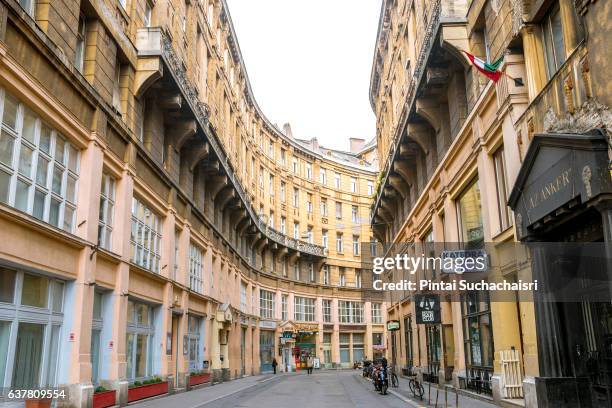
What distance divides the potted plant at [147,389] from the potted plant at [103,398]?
1524 millimetres

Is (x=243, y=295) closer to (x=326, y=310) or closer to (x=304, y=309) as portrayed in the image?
(x=304, y=309)

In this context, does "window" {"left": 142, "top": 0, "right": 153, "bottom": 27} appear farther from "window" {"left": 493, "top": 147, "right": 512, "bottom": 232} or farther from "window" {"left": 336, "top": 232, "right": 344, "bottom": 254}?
"window" {"left": 336, "top": 232, "right": 344, "bottom": 254}

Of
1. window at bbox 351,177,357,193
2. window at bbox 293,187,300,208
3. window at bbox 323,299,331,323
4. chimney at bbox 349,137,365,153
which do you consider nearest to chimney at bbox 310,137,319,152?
window at bbox 351,177,357,193

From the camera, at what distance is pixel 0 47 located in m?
10.8

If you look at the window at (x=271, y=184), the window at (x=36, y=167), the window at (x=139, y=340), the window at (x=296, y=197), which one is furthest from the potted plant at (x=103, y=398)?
the window at (x=296, y=197)

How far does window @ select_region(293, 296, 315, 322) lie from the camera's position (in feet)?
174

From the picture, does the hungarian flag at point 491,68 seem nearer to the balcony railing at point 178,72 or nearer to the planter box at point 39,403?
the balcony railing at point 178,72

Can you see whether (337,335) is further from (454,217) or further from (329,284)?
(454,217)

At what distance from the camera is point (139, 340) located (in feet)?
65.8

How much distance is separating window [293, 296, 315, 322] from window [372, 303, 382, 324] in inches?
327

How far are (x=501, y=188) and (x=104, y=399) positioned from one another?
1211 centimetres

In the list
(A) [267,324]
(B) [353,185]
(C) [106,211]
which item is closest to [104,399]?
(C) [106,211]

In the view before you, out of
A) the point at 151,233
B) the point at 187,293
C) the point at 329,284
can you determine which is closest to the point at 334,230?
the point at 329,284

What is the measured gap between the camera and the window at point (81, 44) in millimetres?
15846
